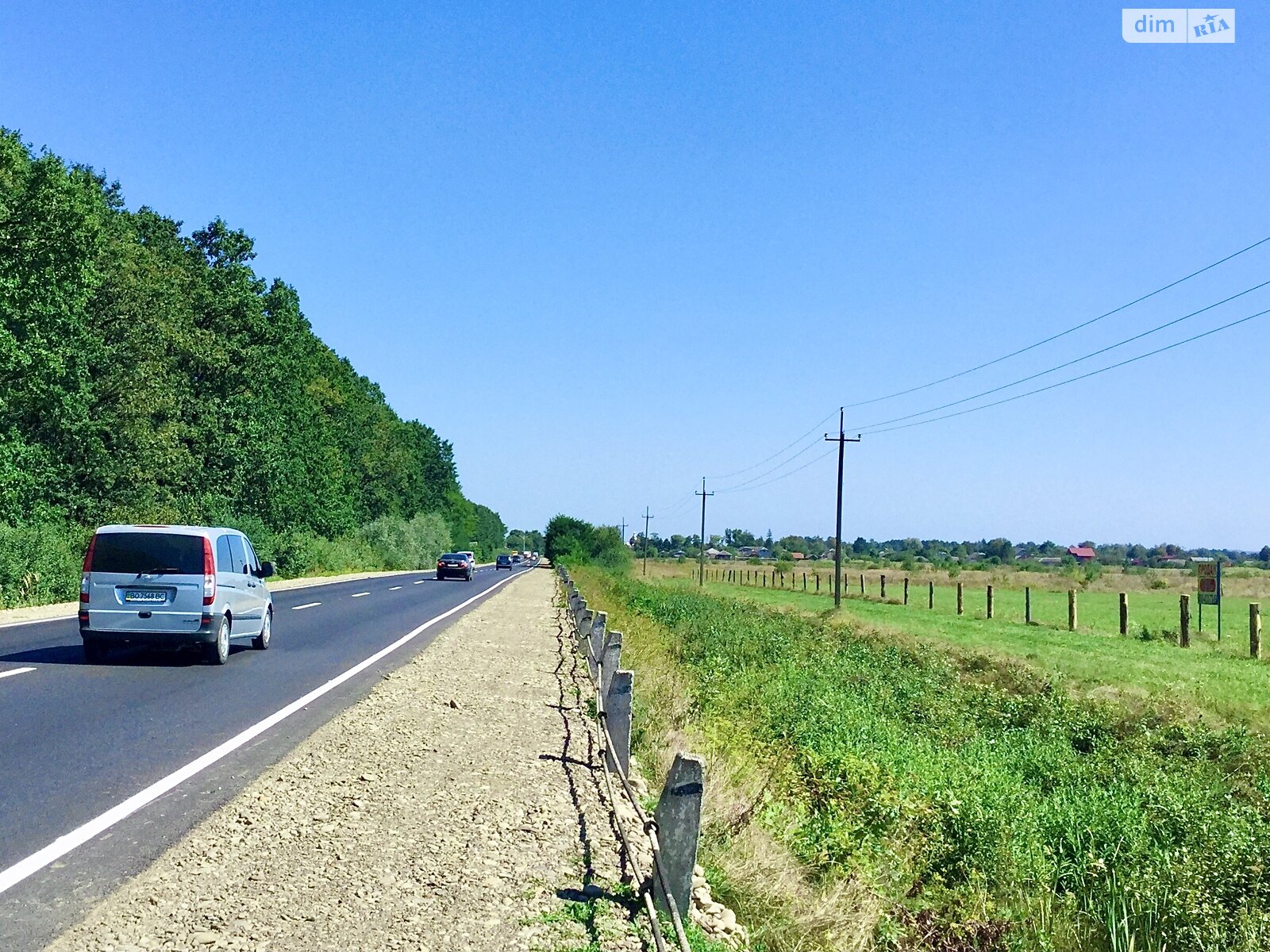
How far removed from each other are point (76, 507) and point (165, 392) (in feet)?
→ 20.7

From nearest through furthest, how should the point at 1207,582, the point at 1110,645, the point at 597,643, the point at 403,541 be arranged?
the point at 597,643 → the point at 1110,645 → the point at 1207,582 → the point at 403,541

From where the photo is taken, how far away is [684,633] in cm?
2955

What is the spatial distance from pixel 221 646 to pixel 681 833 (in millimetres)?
11845

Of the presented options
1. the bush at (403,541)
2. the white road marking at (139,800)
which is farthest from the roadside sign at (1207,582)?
the bush at (403,541)

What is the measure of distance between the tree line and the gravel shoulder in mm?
21990

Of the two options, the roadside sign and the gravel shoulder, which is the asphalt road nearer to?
the gravel shoulder

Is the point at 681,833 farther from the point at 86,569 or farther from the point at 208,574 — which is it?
the point at 86,569

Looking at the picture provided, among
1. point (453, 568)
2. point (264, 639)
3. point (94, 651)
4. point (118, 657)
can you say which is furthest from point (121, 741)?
point (453, 568)

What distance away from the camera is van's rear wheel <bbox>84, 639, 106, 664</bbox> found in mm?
15133

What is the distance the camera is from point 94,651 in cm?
1530

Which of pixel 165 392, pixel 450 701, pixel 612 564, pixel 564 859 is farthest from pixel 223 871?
pixel 612 564

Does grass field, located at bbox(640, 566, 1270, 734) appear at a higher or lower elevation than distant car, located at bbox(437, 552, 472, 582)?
lower

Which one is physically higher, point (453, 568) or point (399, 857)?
point (453, 568)

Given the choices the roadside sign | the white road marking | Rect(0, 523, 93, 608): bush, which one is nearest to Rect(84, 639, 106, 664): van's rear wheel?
the white road marking
